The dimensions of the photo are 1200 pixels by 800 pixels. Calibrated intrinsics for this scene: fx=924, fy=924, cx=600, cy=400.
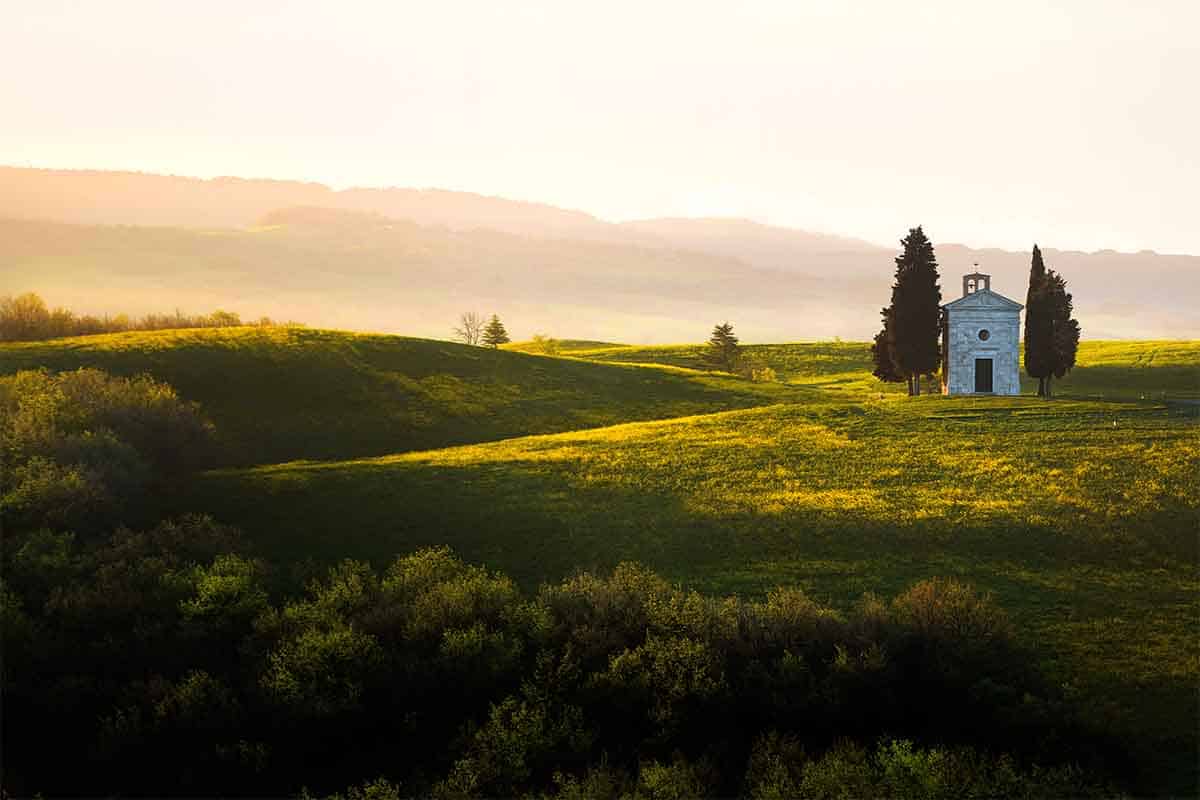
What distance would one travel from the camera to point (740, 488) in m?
38.8

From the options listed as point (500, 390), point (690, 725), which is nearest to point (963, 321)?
point (500, 390)

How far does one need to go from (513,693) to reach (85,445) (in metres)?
22.3

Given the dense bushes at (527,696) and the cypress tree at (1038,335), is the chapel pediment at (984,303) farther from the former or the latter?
the dense bushes at (527,696)

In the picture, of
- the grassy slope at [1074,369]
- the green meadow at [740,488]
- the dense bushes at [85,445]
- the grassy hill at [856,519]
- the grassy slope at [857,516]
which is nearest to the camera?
the grassy hill at [856,519]

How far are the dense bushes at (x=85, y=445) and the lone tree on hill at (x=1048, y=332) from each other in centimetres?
6481

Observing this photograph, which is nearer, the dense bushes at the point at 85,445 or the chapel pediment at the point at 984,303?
the dense bushes at the point at 85,445

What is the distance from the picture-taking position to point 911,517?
112 ft

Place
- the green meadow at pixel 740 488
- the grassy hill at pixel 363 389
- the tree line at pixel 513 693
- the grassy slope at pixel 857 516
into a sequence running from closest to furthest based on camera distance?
the tree line at pixel 513 693 < the grassy slope at pixel 857 516 < the green meadow at pixel 740 488 < the grassy hill at pixel 363 389

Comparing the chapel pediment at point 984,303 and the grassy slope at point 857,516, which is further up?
the chapel pediment at point 984,303

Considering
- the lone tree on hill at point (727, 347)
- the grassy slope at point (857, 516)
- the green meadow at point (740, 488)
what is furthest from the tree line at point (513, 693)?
the lone tree on hill at point (727, 347)

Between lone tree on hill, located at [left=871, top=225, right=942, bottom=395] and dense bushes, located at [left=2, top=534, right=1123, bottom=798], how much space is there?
174 feet

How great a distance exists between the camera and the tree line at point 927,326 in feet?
249

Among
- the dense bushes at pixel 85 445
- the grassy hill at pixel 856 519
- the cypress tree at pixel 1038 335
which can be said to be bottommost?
the grassy hill at pixel 856 519

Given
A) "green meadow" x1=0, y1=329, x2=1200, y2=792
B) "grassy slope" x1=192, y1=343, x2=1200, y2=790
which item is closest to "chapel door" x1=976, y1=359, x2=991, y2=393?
"green meadow" x1=0, y1=329, x2=1200, y2=792
